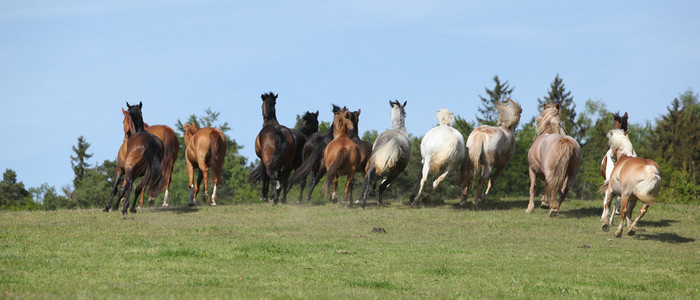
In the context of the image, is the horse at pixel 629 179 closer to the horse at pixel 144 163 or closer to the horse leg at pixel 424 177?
the horse leg at pixel 424 177

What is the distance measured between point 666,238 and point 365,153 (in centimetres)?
904

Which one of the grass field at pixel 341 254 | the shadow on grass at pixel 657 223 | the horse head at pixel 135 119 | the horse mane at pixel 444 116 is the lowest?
the grass field at pixel 341 254

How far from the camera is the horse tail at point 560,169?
19828 mm

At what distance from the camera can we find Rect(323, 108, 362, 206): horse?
2208cm

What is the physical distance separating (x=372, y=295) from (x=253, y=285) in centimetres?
163

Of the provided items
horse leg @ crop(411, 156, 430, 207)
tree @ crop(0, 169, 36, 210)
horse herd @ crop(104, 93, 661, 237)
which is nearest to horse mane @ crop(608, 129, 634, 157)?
horse herd @ crop(104, 93, 661, 237)

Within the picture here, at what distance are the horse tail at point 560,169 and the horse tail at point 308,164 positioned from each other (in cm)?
743

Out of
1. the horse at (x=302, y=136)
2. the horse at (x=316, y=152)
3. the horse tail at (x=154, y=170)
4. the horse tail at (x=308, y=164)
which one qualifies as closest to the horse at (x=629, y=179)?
Result: the horse at (x=316, y=152)

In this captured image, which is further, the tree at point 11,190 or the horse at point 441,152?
the tree at point 11,190

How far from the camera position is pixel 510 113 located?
23484 mm

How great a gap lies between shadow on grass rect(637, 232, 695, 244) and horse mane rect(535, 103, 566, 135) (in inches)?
201

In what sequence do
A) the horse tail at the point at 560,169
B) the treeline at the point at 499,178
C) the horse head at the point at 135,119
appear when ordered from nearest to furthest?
the horse tail at the point at 560,169
the horse head at the point at 135,119
the treeline at the point at 499,178

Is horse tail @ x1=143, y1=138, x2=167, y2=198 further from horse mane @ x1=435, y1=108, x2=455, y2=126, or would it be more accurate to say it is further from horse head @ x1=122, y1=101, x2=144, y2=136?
horse mane @ x1=435, y1=108, x2=455, y2=126

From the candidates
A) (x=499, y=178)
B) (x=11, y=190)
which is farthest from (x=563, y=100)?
(x=11, y=190)
